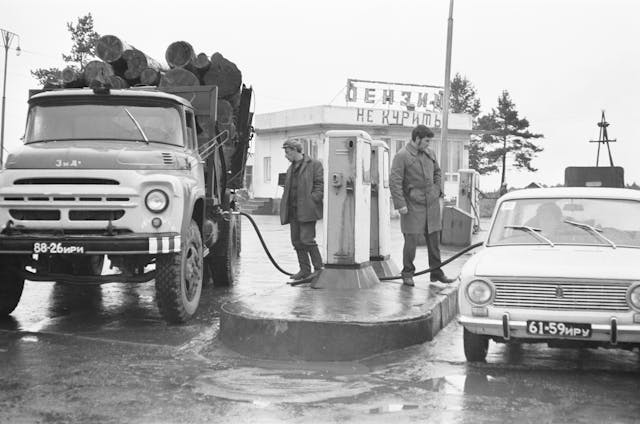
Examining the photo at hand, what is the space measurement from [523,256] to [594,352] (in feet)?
4.58

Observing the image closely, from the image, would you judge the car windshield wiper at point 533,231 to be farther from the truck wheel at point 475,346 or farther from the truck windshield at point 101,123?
the truck windshield at point 101,123

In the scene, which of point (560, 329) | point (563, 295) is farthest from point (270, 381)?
point (563, 295)

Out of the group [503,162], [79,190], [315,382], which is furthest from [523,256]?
[503,162]

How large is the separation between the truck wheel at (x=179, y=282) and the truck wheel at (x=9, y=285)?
1.61 metres

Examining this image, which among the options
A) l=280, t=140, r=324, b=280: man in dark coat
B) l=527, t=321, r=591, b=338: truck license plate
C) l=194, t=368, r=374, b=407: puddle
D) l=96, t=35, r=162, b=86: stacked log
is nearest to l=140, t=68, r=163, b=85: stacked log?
l=96, t=35, r=162, b=86: stacked log

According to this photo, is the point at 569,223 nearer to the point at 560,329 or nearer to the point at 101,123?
the point at 560,329

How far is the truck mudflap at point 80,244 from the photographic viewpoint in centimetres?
767

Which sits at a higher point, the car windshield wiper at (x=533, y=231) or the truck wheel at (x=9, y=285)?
the car windshield wiper at (x=533, y=231)

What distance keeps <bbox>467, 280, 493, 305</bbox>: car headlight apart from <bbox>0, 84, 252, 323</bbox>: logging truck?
10.2ft

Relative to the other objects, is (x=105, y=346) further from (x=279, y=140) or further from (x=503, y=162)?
(x=503, y=162)

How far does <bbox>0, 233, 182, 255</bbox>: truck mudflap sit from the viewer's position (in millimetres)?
7668

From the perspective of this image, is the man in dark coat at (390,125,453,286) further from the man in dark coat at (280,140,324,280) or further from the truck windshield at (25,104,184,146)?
the truck windshield at (25,104,184,146)

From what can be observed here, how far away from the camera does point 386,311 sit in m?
7.59

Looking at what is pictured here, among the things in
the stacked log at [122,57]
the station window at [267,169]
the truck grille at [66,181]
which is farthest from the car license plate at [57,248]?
the station window at [267,169]
